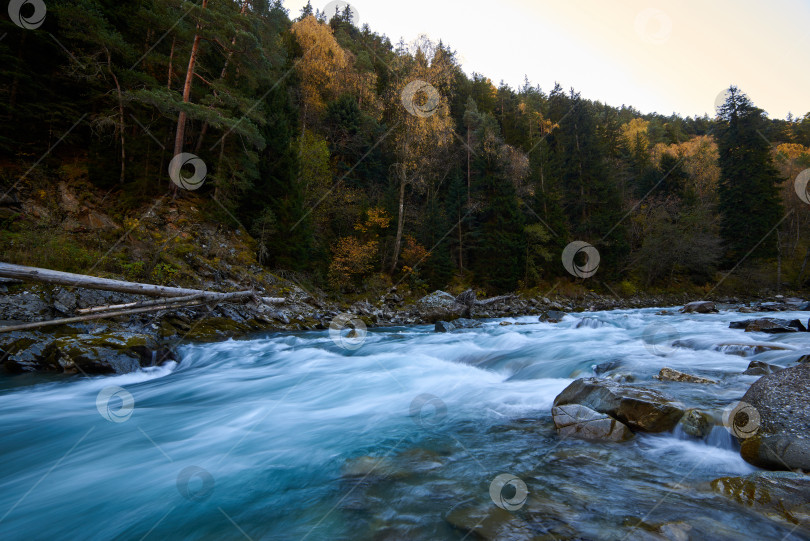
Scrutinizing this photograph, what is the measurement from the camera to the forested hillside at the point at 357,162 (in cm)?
1377

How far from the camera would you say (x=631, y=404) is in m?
3.89

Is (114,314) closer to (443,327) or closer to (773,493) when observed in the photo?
(773,493)

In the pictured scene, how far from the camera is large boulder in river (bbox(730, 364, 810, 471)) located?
2.80m

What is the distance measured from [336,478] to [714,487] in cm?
310

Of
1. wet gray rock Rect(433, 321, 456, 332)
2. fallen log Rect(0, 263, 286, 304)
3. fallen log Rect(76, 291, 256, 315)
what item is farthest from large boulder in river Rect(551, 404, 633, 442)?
wet gray rock Rect(433, 321, 456, 332)

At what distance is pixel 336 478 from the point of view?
3305mm

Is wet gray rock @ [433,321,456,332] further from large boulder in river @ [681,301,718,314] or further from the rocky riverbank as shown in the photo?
large boulder in river @ [681,301,718,314]

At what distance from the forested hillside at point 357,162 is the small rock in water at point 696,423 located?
13.2 m

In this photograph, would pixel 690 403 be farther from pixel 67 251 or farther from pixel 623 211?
pixel 623 211

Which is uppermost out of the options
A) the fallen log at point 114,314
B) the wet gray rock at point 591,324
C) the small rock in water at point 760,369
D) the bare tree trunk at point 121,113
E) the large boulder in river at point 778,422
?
the bare tree trunk at point 121,113

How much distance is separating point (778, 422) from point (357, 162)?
28.8 metres

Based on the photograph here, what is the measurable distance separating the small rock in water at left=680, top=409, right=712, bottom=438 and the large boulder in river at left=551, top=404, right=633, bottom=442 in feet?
1.73

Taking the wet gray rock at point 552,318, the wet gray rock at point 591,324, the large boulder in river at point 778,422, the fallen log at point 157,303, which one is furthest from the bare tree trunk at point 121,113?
the wet gray rock at point 591,324

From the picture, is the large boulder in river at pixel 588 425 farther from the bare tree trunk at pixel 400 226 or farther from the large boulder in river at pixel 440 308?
the bare tree trunk at pixel 400 226
